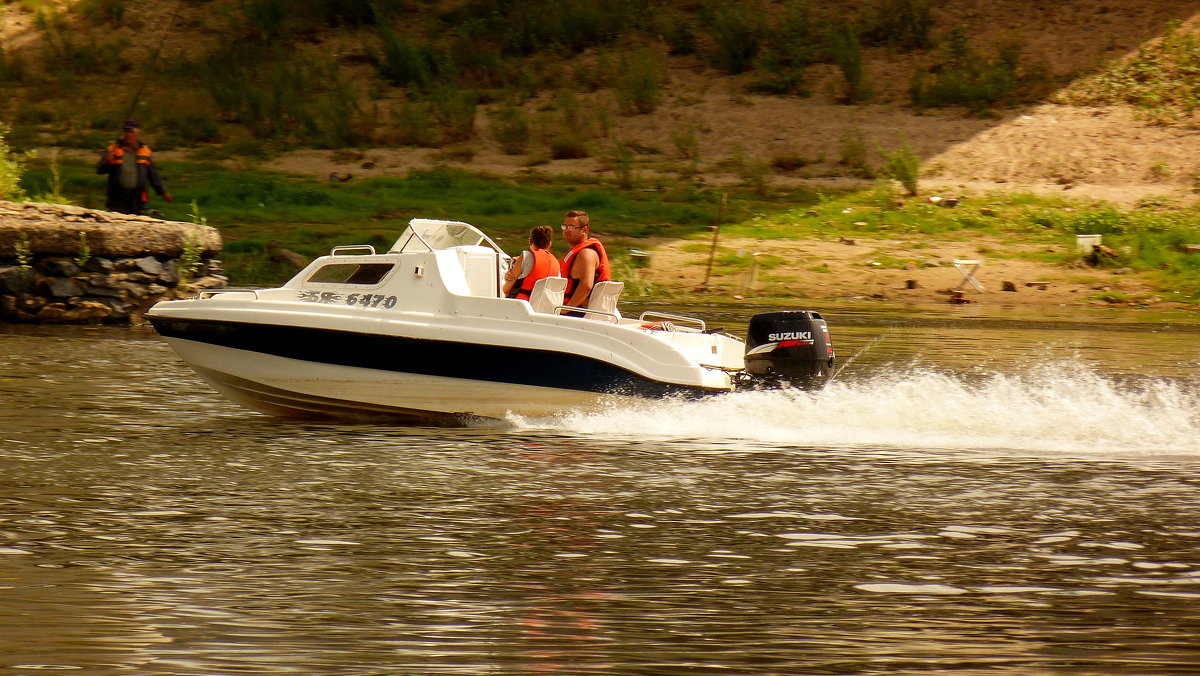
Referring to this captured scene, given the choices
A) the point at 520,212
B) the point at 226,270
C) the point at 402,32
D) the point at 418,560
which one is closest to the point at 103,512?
the point at 418,560

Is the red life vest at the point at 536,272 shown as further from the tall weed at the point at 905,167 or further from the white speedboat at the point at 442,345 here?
the tall weed at the point at 905,167

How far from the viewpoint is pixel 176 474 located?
26.9ft

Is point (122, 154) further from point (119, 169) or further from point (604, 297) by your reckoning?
point (604, 297)

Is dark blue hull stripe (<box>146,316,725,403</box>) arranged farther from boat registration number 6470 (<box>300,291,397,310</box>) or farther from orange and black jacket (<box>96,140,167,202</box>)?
orange and black jacket (<box>96,140,167,202</box>)

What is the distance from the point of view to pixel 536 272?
10.2 metres

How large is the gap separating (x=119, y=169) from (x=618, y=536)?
14295 mm

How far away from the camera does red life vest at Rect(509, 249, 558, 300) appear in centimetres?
1021

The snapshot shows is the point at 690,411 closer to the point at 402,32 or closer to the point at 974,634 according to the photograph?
the point at 974,634

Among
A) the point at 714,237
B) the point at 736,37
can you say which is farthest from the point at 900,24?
the point at 714,237

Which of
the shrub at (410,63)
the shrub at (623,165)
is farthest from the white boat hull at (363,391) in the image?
the shrub at (410,63)

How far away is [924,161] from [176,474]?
17462 millimetres

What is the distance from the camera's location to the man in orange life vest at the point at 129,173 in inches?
765

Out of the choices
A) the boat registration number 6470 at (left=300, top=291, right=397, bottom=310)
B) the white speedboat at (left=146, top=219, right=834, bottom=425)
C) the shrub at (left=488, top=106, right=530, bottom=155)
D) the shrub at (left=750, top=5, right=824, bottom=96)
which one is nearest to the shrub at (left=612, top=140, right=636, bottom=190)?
the shrub at (left=488, top=106, right=530, bottom=155)

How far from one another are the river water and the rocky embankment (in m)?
4.67
